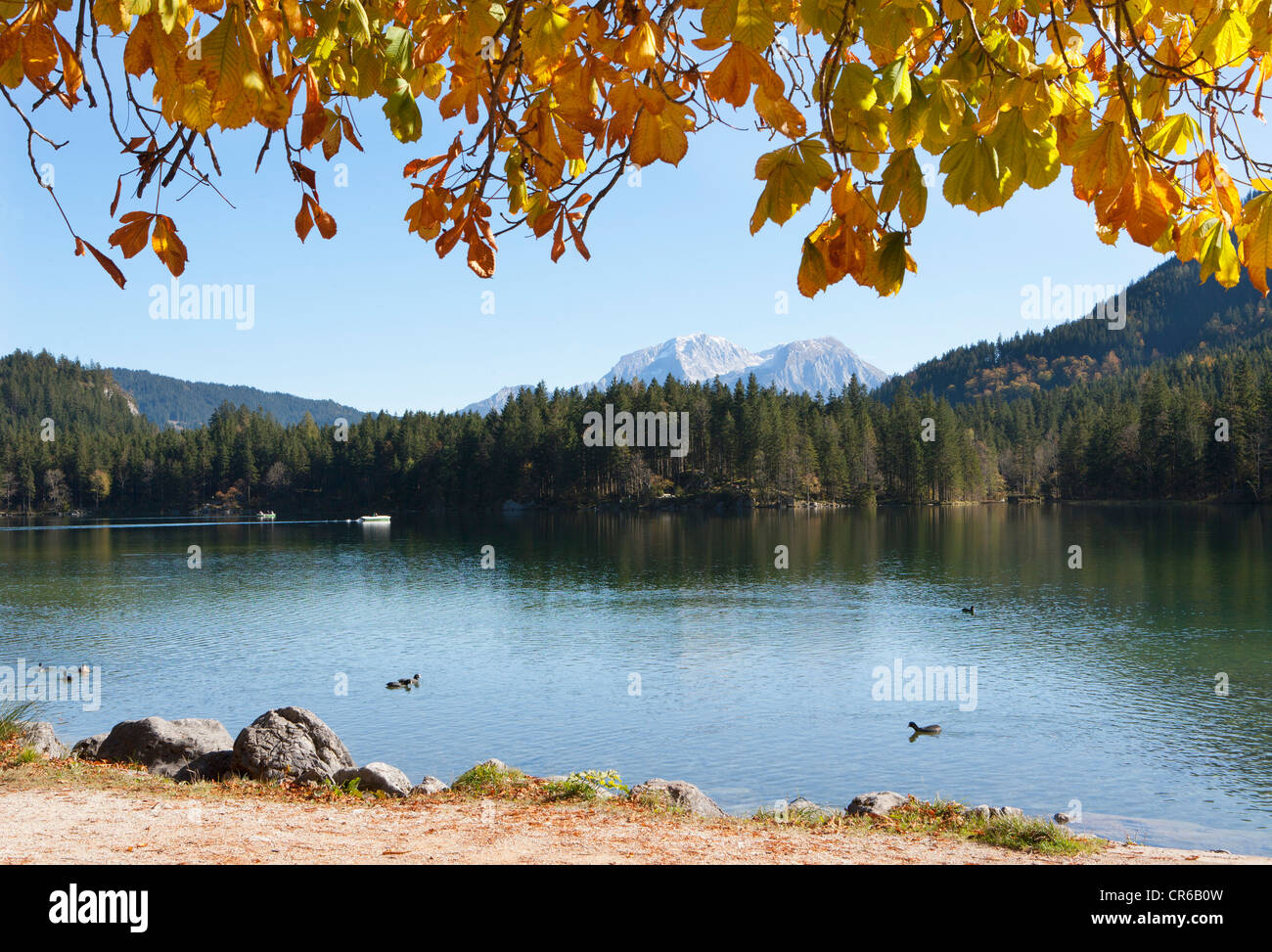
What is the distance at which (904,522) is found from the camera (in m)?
86.9

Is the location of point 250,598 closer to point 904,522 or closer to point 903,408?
point 904,522

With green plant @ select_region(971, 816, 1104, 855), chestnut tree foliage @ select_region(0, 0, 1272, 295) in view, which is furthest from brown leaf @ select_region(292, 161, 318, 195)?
green plant @ select_region(971, 816, 1104, 855)

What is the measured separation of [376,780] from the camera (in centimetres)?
1230

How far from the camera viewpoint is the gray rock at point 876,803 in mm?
12360

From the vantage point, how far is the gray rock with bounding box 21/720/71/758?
520 inches

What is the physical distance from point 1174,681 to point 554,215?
84.9ft

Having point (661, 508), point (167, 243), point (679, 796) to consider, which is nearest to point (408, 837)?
point (679, 796)

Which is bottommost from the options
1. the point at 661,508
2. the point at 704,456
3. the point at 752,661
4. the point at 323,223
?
the point at 752,661

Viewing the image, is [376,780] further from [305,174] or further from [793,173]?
[793,173]

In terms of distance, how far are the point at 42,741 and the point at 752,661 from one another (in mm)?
18725

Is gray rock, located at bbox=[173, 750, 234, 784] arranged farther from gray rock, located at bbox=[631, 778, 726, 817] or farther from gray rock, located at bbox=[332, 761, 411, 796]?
gray rock, located at bbox=[631, 778, 726, 817]

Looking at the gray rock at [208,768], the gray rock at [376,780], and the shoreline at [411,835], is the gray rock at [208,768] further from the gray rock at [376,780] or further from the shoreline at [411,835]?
the gray rock at [376,780]

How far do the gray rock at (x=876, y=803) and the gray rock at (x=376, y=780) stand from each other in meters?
6.32
